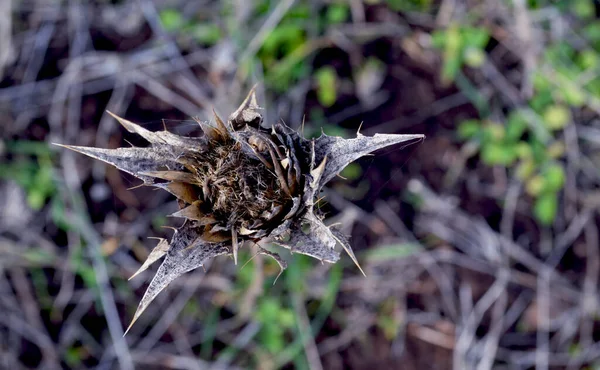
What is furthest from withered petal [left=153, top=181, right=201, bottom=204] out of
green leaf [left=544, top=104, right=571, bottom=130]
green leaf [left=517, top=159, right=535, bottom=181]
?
green leaf [left=544, top=104, right=571, bottom=130]

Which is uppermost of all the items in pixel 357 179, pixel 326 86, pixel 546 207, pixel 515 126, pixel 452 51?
pixel 452 51

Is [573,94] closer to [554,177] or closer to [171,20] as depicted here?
[554,177]

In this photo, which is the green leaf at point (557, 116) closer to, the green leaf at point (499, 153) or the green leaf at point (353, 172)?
the green leaf at point (499, 153)

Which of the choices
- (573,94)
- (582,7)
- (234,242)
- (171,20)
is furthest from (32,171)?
(582,7)

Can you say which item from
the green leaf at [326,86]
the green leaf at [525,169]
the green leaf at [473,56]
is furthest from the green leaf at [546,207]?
the green leaf at [326,86]

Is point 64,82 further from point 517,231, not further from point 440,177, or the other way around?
point 517,231

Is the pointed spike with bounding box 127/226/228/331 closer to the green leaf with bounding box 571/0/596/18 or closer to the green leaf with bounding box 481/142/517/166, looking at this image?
the green leaf with bounding box 481/142/517/166
